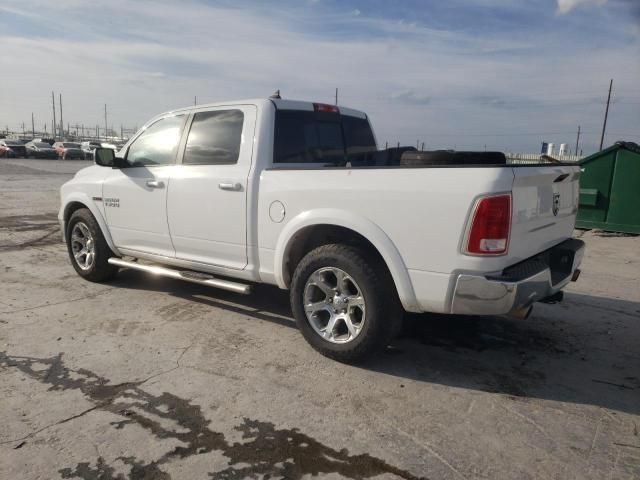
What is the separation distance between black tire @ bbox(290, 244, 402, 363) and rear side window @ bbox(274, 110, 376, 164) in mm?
1022

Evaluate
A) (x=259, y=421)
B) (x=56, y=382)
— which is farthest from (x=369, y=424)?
(x=56, y=382)

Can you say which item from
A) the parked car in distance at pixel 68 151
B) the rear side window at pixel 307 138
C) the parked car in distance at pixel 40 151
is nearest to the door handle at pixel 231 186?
the rear side window at pixel 307 138

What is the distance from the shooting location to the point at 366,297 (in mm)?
3408

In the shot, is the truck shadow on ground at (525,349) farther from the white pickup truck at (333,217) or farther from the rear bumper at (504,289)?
the rear bumper at (504,289)

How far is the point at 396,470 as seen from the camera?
2486 millimetres

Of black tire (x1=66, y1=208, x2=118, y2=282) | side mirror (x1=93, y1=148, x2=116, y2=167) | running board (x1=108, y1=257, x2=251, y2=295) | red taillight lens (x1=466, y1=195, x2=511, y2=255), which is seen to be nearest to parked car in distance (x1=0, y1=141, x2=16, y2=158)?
black tire (x1=66, y1=208, x2=118, y2=282)

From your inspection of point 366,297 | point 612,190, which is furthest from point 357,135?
point 612,190

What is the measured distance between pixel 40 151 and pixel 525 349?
44.5 m

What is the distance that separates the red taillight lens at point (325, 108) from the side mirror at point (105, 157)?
6.99ft

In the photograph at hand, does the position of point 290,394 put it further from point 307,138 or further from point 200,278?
point 307,138

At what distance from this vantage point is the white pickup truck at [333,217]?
9.84 ft

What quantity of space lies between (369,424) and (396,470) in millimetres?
414

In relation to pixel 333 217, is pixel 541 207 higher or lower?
higher

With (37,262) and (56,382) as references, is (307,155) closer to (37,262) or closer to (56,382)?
(56,382)
